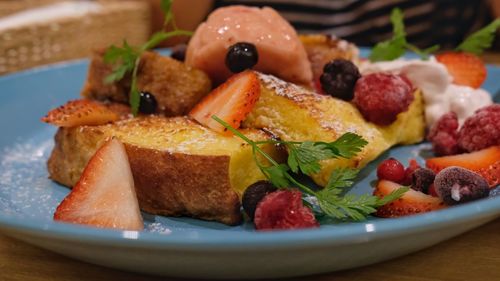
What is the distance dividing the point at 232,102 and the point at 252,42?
24 centimetres

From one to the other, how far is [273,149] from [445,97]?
0.69m

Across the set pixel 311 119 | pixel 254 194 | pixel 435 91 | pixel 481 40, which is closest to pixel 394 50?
pixel 435 91

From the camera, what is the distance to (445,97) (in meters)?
1.84

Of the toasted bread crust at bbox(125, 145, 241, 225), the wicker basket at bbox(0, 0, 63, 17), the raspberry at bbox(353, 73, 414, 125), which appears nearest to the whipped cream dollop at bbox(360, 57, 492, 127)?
the raspberry at bbox(353, 73, 414, 125)

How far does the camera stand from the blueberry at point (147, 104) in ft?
5.43

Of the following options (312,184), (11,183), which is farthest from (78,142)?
(312,184)

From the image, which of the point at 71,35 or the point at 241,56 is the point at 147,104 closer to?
the point at 241,56

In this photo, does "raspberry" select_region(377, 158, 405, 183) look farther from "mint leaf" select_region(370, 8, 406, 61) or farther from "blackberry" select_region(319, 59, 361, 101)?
"mint leaf" select_region(370, 8, 406, 61)

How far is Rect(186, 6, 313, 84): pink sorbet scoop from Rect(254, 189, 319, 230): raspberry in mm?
568

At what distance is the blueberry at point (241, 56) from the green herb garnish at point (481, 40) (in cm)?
82

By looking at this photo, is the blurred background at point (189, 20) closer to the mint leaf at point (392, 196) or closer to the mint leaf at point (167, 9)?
the mint leaf at point (167, 9)

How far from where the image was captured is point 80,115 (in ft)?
5.05

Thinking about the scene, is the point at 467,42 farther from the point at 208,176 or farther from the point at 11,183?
the point at 11,183

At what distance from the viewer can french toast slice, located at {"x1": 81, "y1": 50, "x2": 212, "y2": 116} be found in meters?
1.64
